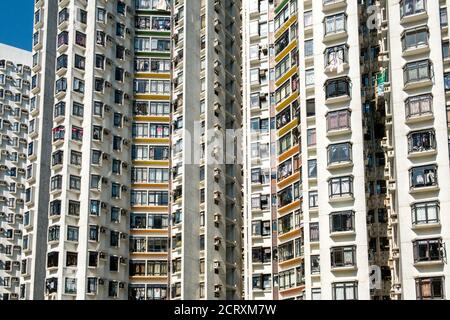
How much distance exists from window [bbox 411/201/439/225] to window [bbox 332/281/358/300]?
5710 millimetres

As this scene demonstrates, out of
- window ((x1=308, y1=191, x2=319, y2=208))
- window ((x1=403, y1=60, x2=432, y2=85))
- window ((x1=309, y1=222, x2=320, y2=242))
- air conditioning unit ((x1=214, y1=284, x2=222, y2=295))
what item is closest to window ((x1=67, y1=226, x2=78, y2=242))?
air conditioning unit ((x1=214, y1=284, x2=222, y2=295))

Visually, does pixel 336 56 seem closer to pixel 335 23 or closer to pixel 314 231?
pixel 335 23

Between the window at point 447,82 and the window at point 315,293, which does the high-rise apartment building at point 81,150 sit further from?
the window at point 447,82

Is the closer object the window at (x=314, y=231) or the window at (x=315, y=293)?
the window at (x=315, y=293)

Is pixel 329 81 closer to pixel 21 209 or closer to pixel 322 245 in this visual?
pixel 322 245

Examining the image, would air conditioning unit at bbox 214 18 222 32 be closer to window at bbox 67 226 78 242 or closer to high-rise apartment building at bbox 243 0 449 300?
high-rise apartment building at bbox 243 0 449 300

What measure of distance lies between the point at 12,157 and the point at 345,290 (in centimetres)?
5687

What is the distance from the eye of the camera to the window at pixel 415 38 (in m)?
47.1

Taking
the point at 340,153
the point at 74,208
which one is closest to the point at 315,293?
the point at 340,153

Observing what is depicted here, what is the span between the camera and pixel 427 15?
47.2 meters

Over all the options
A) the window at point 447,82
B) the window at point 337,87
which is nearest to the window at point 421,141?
the window at point 447,82

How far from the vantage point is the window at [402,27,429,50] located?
4709 centimetres

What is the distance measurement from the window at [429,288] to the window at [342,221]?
5.90m
